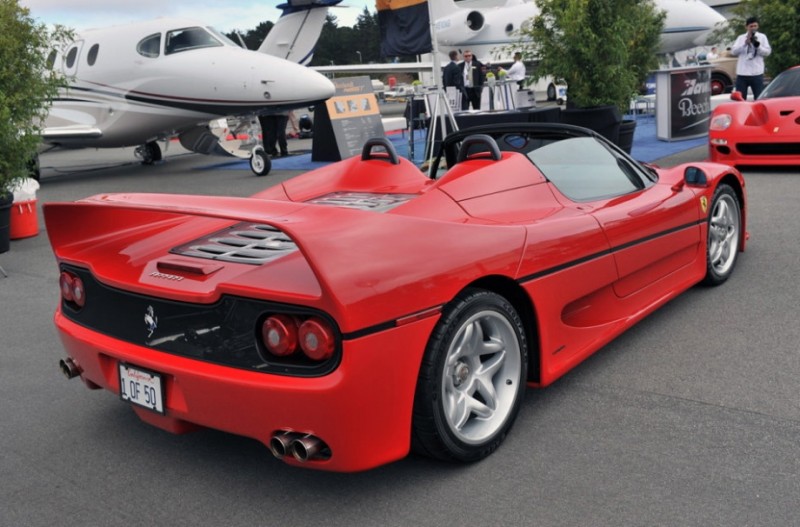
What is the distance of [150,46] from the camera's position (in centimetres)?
1385

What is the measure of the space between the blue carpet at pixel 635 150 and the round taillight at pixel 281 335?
32.2ft

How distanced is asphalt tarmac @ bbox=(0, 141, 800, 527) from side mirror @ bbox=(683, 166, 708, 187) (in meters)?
0.77

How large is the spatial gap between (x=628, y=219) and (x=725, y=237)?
1611 millimetres

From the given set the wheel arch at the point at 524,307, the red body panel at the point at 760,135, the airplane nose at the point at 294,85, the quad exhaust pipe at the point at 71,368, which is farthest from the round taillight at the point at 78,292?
the airplane nose at the point at 294,85

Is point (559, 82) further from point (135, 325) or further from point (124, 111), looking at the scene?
point (135, 325)

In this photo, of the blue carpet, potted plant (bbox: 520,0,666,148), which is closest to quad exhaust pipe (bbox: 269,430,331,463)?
potted plant (bbox: 520,0,666,148)

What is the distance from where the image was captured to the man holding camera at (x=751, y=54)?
500 inches

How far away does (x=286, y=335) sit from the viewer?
2.39 m

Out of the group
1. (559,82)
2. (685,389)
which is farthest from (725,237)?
(559,82)

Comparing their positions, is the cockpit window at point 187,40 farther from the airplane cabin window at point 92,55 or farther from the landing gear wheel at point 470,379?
the landing gear wheel at point 470,379

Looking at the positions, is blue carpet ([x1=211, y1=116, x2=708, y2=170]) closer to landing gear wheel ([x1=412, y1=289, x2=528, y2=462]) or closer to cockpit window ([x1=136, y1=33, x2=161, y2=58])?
cockpit window ([x1=136, y1=33, x2=161, y2=58])

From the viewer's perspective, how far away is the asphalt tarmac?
8.25 ft

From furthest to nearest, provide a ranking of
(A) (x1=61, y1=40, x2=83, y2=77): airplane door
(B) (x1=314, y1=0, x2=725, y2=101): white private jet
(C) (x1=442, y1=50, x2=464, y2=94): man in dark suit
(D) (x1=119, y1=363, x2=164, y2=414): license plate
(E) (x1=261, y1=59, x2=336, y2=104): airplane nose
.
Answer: (B) (x1=314, y1=0, x2=725, y2=101): white private jet < (C) (x1=442, y1=50, x2=464, y2=94): man in dark suit < (A) (x1=61, y1=40, x2=83, y2=77): airplane door < (E) (x1=261, y1=59, x2=336, y2=104): airplane nose < (D) (x1=119, y1=363, x2=164, y2=414): license plate

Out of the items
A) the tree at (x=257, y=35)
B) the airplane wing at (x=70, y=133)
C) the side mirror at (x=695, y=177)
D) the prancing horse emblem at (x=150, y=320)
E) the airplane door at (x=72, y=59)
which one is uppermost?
the tree at (x=257, y=35)
